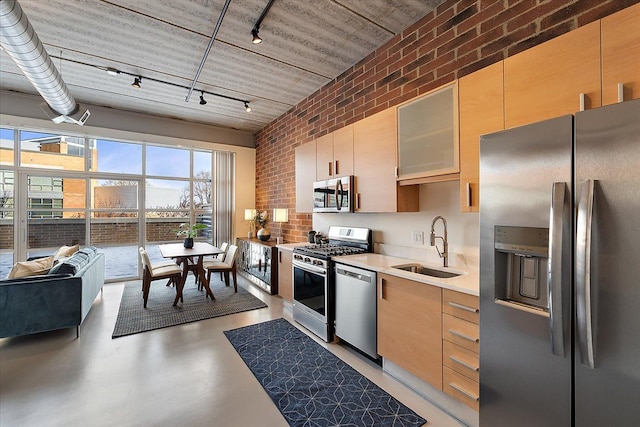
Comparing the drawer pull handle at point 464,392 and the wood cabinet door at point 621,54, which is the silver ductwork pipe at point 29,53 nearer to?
the wood cabinet door at point 621,54

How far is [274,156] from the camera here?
18.4 feet

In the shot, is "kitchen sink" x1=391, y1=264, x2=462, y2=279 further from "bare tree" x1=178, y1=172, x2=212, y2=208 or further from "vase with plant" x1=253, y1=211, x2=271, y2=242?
"bare tree" x1=178, y1=172, x2=212, y2=208

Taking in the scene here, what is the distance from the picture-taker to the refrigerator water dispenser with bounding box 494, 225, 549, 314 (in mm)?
1337

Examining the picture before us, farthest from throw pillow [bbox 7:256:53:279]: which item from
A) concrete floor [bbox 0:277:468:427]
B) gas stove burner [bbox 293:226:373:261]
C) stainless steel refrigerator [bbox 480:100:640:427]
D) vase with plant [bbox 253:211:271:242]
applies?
stainless steel refrigerator [bbox 480:100:640:427]

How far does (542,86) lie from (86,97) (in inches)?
237

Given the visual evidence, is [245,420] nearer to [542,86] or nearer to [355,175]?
[355,175]

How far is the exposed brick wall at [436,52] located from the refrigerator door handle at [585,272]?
4.45ft

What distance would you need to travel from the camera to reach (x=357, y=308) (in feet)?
8.43

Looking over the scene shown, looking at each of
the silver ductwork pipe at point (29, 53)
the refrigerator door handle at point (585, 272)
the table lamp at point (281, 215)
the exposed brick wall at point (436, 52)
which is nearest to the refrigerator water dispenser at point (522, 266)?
the refrigerator door handle at point (585, 272)

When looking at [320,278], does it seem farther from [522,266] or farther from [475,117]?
[475,117]

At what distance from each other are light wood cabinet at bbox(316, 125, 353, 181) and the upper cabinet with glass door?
2.35 feet

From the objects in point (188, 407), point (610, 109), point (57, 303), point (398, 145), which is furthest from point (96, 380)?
point (610, 109)

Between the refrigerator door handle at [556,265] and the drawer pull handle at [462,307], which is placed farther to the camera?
the drawer pull handle at [462,307]

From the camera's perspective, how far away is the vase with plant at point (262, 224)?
5.33 meters
